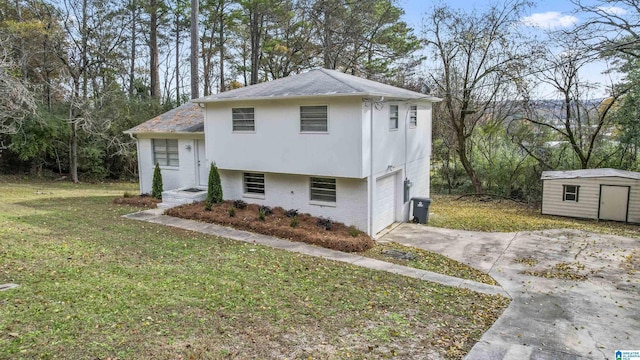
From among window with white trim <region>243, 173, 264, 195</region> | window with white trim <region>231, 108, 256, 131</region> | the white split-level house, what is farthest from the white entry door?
window with white trim <region>231, 108, 256, 131</region>

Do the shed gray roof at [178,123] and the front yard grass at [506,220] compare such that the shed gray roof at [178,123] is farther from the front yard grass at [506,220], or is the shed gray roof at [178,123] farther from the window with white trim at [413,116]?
the front yard grass at [506,220]

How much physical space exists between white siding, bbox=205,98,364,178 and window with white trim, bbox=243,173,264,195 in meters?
0.66

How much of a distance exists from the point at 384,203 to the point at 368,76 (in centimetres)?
1471

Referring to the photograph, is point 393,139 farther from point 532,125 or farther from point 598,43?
point 532,125

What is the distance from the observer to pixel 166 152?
16672 millimetres

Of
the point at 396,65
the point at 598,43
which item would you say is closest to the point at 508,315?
the point at 598,43

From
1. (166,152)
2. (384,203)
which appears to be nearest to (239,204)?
(166,152)

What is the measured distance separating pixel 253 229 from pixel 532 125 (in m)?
16.3

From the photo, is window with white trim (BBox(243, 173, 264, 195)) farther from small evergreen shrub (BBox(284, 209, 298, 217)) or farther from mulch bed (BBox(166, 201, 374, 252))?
small evergreen shrub (BBox(284, 209, 298, 217))

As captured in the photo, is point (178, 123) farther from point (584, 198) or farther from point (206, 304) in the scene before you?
point (584, 198)

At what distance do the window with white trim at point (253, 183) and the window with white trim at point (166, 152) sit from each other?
3714mm

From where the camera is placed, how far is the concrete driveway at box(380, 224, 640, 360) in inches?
238

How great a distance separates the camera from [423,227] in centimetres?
1423

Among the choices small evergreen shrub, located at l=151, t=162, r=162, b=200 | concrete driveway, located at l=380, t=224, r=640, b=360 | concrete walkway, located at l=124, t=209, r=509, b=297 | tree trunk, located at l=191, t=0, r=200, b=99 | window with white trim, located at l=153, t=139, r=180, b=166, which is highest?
tree trunk, located at l=191, t=0, r=200, b=99
